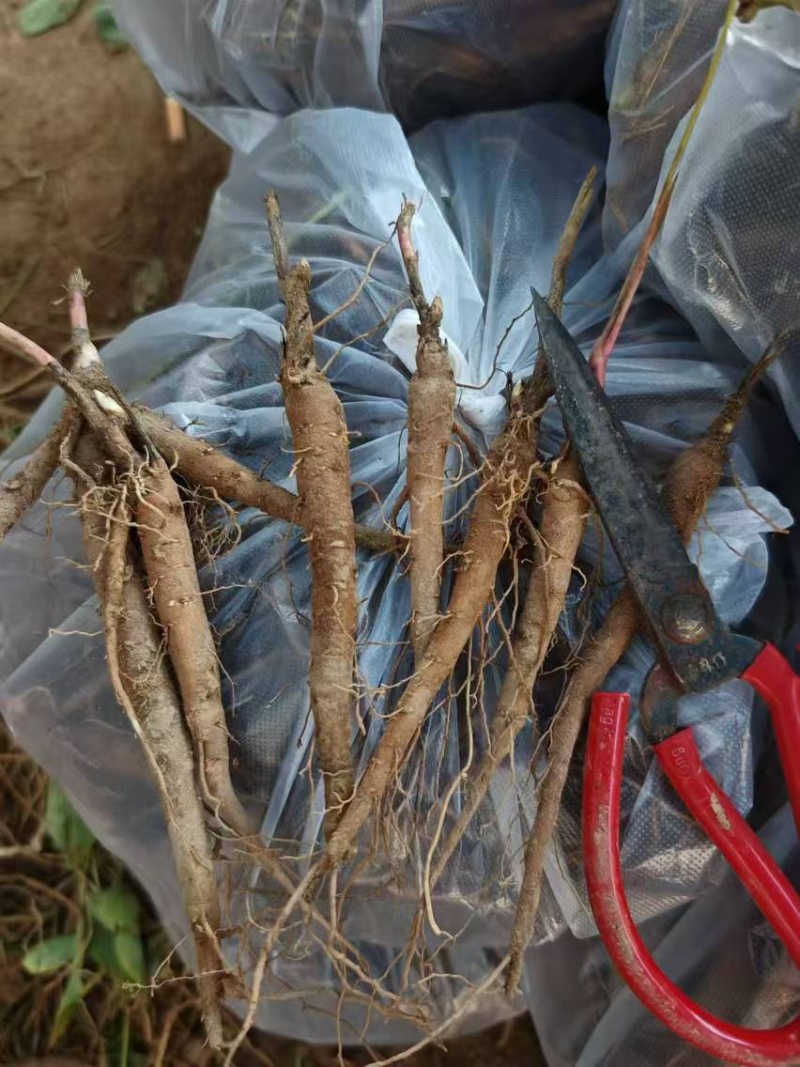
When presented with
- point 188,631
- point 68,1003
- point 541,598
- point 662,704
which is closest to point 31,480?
point 188,631

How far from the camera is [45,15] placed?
113 cm

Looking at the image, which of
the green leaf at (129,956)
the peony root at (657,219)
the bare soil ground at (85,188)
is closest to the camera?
the peony root at (657,219)

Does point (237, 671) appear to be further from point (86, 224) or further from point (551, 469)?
point (86, 224)

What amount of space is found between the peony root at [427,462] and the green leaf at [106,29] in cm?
71

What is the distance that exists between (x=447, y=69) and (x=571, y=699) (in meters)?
0.62

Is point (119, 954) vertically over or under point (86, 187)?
under

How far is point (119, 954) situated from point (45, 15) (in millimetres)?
1134

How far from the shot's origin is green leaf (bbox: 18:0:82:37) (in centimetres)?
113

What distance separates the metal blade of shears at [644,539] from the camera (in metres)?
0.61

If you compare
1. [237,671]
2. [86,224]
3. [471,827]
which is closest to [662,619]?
[471,827]

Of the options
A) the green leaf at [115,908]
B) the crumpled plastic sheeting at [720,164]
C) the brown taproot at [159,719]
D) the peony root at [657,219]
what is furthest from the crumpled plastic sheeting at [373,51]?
the green leaf at [115,908]

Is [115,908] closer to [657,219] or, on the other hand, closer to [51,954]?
[51,954]

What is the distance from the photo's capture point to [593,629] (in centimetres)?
71

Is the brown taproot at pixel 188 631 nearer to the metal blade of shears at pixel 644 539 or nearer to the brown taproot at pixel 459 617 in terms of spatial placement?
the brown taproot at pixel 459 617
